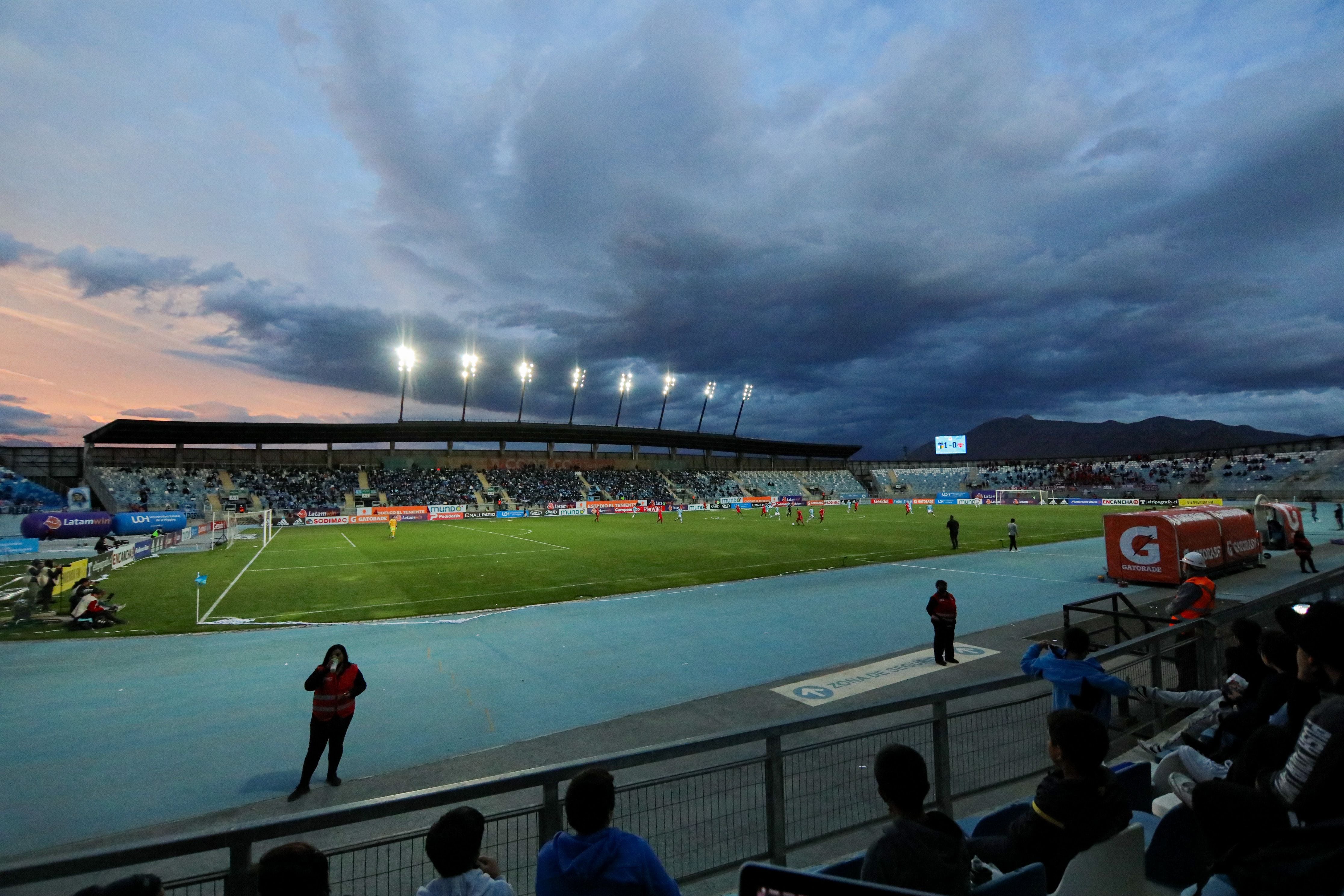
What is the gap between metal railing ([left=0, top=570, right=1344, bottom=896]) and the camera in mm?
2930

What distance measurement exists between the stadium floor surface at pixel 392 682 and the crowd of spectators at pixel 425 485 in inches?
2297

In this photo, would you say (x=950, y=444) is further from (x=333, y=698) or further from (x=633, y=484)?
(x=333, y=698)

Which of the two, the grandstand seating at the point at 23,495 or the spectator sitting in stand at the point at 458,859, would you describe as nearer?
the spectator sitting in stand at the point at 458,859

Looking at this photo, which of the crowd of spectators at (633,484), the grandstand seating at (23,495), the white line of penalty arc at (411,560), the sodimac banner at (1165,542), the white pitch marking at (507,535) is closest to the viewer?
the sodimac banner at (1165,542)

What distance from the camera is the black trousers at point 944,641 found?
1128 centimetres

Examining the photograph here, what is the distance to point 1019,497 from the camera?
79.7 meters

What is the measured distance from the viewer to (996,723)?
8125 millimetres

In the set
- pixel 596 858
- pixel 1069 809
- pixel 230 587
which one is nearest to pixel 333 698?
pixel 596 858

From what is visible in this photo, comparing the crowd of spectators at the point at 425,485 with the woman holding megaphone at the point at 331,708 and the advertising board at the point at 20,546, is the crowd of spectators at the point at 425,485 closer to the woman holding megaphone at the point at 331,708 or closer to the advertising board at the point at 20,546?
the advertising board at the point at 20,546

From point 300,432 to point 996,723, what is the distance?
81.2 metres

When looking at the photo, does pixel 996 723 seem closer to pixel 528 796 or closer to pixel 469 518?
pixel 528 796

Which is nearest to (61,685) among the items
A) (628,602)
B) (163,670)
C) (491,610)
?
(163,670)

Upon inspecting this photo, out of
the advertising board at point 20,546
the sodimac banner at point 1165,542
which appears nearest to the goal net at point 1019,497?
the sodimac banner at point 1165,542

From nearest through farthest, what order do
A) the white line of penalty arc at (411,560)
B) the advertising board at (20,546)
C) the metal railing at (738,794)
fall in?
the metal railing at (738,794) → the white line of penalty arc at (411,560) → the advertising board at (20,546)
